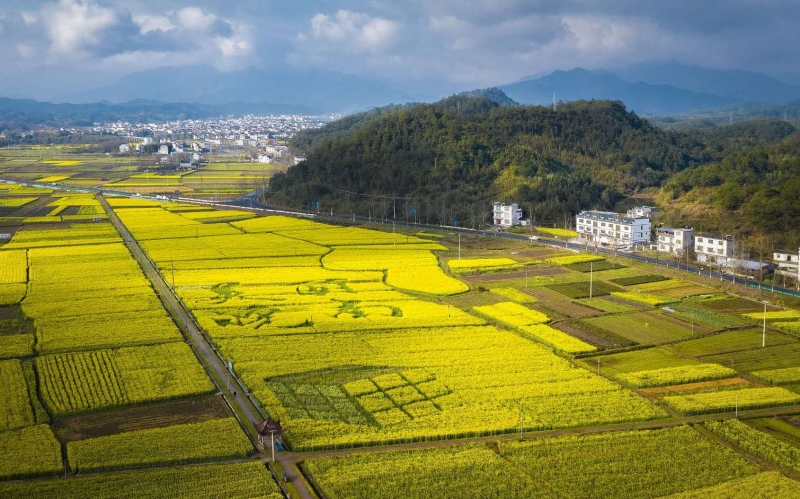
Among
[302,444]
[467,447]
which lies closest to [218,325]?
[302,444]

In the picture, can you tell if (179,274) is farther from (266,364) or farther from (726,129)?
(726,129)

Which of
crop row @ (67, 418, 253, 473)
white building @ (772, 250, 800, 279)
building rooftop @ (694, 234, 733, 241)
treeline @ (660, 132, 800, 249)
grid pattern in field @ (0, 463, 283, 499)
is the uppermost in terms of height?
treeline @ (660, 132, 800, 249)

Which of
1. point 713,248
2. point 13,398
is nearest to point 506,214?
point 713,248

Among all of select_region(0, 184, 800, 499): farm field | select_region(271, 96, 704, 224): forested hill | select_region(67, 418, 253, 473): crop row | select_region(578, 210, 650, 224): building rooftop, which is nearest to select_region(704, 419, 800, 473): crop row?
select_region(0, 184, 800, 499): farm field

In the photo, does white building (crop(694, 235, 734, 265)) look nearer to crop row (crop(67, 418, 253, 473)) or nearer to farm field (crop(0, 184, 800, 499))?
farm field (crop(0, 184, 800, 499))

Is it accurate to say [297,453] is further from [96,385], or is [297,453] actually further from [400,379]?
[96,385]

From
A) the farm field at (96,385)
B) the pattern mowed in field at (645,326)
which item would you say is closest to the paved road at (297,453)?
the farm field at (96,385)
